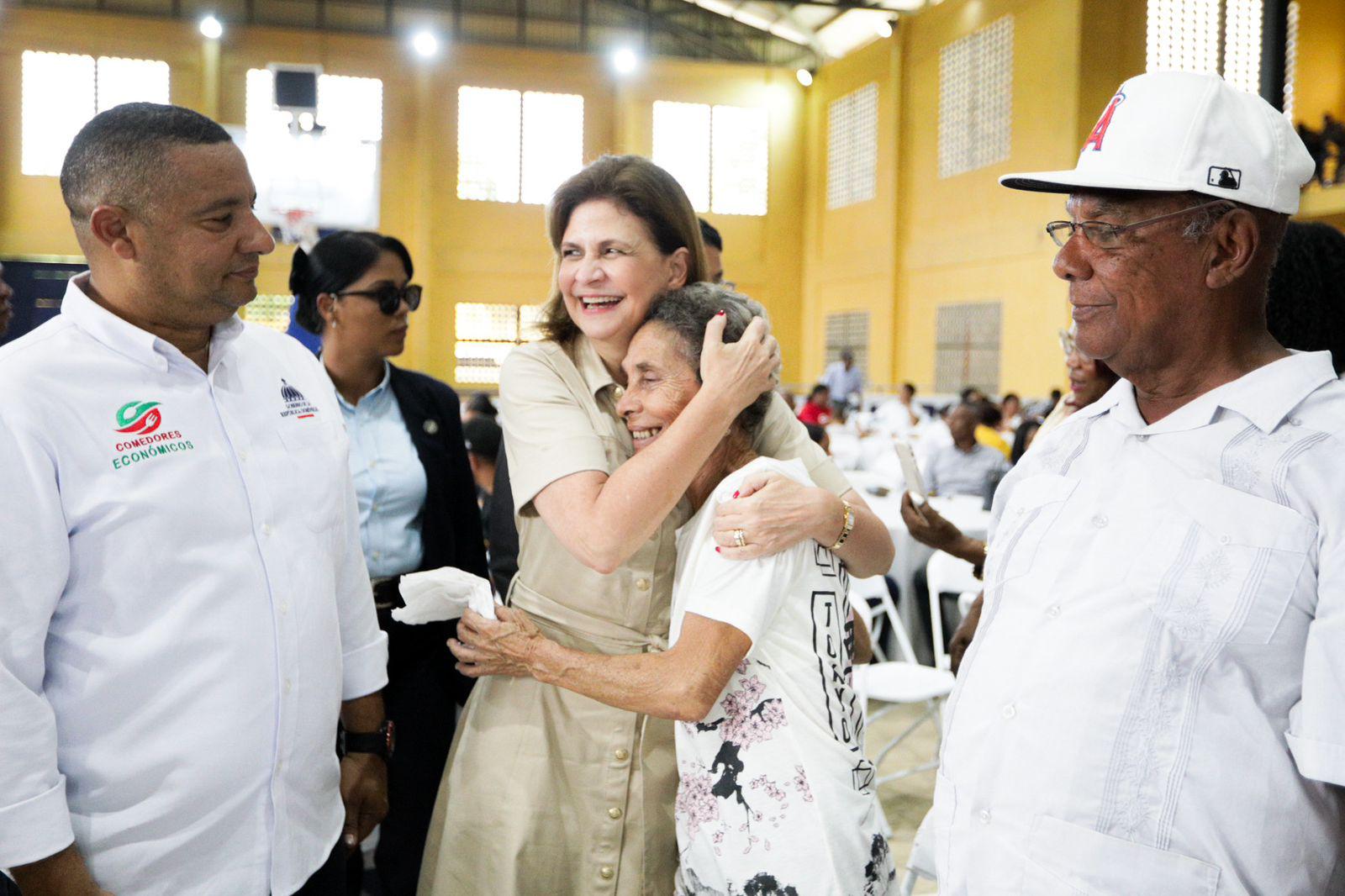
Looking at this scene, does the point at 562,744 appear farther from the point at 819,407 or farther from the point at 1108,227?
the point at 819,407

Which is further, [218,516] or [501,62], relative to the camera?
[501,62]

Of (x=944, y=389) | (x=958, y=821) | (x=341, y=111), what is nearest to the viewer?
(x=958, y=821)

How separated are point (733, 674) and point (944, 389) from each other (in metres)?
15.0

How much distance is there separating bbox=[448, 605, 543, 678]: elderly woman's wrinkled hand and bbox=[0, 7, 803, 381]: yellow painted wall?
15822 mm

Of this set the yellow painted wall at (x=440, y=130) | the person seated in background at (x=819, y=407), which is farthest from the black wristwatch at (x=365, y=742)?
the yellow painted wall at (x=440, y=130)

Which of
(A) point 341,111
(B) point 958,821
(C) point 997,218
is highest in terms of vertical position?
(A) point 341,111

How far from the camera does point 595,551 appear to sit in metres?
1.55

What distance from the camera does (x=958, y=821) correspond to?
4.25 ft

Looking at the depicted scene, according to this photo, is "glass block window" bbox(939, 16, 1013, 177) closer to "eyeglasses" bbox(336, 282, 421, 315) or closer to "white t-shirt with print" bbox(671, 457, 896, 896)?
"eyeglasses" bbox(336, 282, 421, 315)

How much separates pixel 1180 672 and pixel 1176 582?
10cm

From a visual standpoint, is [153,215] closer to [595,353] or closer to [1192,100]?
[595,353]

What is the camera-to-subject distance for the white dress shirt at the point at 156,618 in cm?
127

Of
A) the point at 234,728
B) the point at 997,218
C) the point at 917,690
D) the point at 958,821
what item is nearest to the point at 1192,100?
the point at 958,821

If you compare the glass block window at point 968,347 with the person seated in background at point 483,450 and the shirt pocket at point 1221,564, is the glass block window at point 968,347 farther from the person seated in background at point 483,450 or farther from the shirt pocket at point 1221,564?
the shirt pocket at point 1221,564
